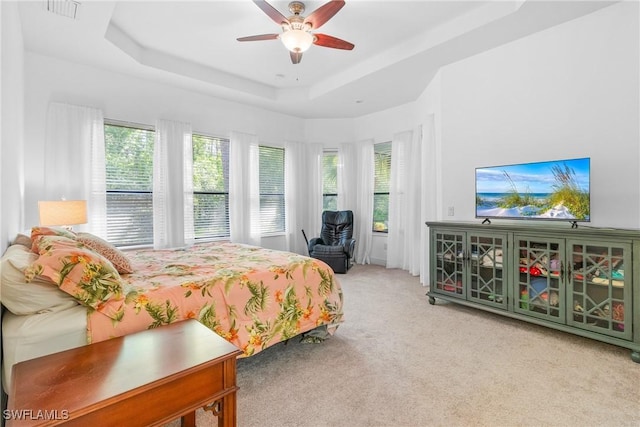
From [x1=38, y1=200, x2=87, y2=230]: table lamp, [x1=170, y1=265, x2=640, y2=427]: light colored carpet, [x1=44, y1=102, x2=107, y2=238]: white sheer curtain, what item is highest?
[x1=44, y1=102, x2=107, y2=238]: white sheer curtain

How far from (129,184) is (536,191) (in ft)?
15.5

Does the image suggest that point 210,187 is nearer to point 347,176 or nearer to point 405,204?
point 347,176

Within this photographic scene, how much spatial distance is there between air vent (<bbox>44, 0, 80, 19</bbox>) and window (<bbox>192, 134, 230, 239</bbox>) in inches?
86.1

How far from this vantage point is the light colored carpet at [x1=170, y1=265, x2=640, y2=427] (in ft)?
5.62

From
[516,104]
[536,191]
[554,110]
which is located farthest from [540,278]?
[516,104]

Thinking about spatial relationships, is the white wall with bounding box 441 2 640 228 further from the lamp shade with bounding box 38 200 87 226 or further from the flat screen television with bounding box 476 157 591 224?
the lamp shade with bounding box 38 200 87 226

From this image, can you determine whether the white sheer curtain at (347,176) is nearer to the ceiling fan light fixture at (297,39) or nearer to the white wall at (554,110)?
the white wall at (554,110)

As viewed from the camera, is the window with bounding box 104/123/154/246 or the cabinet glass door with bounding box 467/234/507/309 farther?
the window with bounding box 104/123/154/246

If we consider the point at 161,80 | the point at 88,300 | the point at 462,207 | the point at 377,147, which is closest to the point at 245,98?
the point at 161,80

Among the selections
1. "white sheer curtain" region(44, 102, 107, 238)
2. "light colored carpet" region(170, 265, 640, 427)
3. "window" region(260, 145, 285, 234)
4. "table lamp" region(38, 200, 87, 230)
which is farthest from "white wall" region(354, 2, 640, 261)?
"white sheer curtain" region(44, 102, 107, 238)

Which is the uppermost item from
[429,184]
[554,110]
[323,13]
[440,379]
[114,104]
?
[323,13]

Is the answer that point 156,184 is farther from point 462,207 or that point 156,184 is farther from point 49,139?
point 462,207

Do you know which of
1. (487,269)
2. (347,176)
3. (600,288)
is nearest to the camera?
(600,288)

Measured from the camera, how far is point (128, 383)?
3.52 feet
